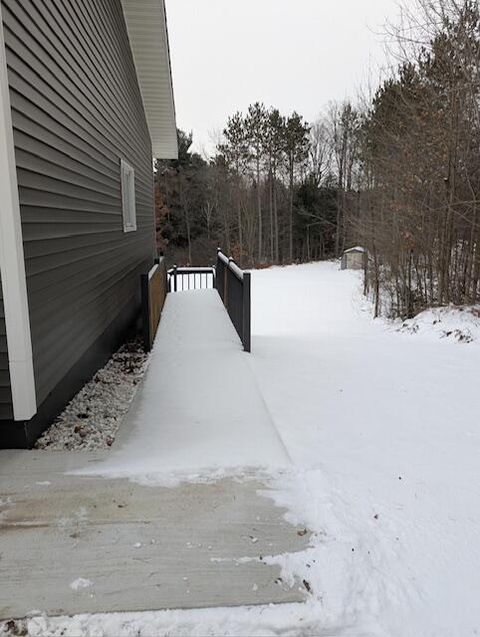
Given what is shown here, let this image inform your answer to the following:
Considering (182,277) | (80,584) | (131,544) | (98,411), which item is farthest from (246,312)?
(182,277)

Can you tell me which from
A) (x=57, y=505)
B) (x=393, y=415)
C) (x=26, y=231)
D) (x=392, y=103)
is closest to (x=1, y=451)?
(x=57, y=505)

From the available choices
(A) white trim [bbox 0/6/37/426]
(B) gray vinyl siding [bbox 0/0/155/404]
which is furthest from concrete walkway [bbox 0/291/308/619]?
(B) gray vinyl siding [bbox 0/0/155/404]

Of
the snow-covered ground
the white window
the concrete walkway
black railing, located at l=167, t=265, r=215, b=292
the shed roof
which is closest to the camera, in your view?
the snow-covered ground

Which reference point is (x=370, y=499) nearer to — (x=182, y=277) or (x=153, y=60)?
(x=153, y=60)

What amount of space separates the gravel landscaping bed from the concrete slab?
0.41 m

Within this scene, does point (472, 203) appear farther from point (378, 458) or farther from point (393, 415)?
point (378, 458)

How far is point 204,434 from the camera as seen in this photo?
127 inches

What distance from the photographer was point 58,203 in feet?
11.6

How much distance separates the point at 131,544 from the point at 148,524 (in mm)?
149

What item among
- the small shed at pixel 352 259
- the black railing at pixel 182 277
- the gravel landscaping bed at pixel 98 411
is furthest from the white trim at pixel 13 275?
the small shed at pixel 352 259

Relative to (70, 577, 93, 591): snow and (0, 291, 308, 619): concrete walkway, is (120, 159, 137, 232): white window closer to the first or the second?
(0, 291, 308, 619): concrete walkway

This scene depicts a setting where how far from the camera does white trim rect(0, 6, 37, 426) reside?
253cm

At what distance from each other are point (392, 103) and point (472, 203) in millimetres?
3581

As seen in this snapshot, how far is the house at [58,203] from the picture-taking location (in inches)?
105
